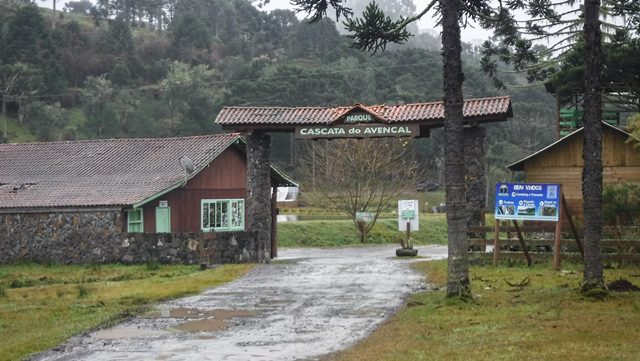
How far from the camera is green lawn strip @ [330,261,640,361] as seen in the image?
11.3 metres

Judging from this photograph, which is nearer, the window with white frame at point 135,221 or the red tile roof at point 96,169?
the window with white frame at point 135,221

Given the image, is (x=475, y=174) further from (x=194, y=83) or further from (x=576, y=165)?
(x=194, y=83)

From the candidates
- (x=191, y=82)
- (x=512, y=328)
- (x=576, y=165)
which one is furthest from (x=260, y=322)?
(x=191, y=82)

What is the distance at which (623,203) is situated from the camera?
25844 mm

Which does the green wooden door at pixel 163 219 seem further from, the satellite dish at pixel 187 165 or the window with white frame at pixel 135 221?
the satellite dish at pixel 187 165

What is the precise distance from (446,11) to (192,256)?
1611cm

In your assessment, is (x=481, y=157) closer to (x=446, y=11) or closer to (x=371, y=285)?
(x=371, y=285)

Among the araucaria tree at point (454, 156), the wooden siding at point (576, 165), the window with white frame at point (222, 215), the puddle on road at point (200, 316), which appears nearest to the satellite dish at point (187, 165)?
the window with white frame at point (222, 215)

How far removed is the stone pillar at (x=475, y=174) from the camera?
88.4 feet

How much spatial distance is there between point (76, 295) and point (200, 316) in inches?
201

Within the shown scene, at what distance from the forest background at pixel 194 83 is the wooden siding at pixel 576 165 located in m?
37.4

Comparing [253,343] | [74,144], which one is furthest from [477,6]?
[74,144]

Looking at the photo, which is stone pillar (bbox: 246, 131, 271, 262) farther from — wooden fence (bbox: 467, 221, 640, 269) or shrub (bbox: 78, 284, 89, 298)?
shrub (bbox: 78, 284, 89, 298)

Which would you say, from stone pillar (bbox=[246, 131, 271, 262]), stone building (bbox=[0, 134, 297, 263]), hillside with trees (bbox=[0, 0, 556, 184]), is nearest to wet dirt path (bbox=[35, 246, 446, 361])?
stone pillar (bbox=[246, 131, 271, 262])
